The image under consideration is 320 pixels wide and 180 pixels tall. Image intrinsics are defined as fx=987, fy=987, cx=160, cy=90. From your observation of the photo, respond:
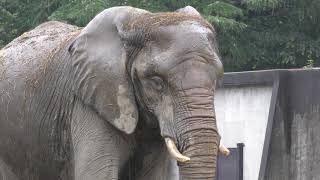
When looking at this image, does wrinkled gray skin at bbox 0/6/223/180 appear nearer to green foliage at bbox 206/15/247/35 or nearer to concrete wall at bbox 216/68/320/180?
concrete wall at bbox 216/68/320/180

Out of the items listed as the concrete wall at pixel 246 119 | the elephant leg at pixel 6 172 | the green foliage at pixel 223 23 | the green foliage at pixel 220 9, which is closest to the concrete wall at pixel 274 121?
the concrete wall at pixel 246 119

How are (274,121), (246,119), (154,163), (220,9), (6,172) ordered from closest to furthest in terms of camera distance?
1. (154,163)
2. (6,172)
3. (274,121)
4. (246,119)
5. (220,9)

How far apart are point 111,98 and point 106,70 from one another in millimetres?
198

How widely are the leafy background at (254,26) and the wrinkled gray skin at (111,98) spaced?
11037 millimetres

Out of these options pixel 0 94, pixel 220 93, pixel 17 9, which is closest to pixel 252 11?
pixel 17 9

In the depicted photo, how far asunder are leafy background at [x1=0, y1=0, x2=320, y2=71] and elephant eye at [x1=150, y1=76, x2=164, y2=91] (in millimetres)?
12483

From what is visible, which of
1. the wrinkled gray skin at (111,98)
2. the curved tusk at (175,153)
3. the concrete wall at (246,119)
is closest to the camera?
the curved tusk at (175,153)

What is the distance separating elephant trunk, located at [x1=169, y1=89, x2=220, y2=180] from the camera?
6.06m

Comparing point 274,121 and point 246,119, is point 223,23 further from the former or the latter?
point 274,121

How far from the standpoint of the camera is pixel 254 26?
22.4 metres

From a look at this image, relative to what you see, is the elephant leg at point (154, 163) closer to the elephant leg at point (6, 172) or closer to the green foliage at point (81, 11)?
the elephant leg at point (6, 172)

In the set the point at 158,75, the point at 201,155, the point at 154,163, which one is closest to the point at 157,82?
the point at 158,75

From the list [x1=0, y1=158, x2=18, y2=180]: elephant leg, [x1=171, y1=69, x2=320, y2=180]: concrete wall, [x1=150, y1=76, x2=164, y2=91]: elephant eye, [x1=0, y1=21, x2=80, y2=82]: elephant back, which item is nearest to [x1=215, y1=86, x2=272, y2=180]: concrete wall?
[x1=171, y1=69, x2=320, y2=180]: concrete wall

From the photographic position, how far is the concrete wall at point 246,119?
11914 millimetres
